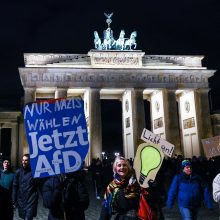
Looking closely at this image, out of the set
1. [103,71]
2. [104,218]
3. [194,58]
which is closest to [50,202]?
[104,218]

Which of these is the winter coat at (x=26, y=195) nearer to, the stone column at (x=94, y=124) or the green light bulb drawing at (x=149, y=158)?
the green light bulb drawing at (x=149, y=158)

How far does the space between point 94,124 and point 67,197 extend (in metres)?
40.0

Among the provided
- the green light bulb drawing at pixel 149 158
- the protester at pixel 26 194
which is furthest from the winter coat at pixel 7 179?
the green light bulb drawing at pixel 149 158

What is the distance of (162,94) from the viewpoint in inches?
1913

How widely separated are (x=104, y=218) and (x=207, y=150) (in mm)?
7890

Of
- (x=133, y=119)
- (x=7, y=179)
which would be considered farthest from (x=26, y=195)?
(x=133, y=119)

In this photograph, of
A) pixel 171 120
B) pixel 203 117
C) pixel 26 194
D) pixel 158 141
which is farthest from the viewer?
pixel 203 117

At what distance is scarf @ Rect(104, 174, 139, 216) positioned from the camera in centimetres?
479

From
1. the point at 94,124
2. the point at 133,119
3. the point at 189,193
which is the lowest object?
the point at 189,193

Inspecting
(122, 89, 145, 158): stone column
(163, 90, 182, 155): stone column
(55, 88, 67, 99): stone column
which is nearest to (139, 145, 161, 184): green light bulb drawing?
(122, 89, 145, 158): stone column

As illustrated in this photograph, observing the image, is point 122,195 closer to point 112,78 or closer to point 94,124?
point 94,124

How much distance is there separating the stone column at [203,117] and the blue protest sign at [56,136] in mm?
43574

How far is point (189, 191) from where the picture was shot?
26.2 ft

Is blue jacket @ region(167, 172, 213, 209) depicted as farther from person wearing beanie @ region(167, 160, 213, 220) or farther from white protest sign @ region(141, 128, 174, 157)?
white protest sign @ region(141, 128, 174, 157)
